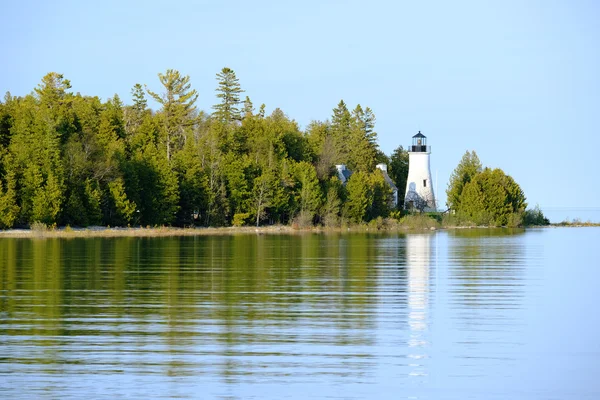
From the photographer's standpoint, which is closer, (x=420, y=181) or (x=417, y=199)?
(x=420, y=181)

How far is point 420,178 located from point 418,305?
76.3 meters

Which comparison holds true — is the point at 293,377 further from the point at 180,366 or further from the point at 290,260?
the point at 290,260

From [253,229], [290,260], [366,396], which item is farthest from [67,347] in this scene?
[253,229]

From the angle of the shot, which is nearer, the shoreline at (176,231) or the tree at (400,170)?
the shoreline at (176,231)

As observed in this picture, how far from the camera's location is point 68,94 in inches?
3364

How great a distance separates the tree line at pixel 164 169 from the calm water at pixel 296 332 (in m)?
32.6

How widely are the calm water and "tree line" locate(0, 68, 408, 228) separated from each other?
32632 millimetres

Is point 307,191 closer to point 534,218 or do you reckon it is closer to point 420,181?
point 420,181

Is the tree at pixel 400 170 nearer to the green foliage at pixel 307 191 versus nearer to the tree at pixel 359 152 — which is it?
the tree at pixel 359 152

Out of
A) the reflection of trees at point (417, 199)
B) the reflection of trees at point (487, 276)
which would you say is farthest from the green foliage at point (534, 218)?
the reflection of trees at point (487, 276)

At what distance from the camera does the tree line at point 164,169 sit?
212ft

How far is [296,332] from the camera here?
685 inches

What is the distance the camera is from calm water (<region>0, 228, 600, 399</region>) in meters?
13.1

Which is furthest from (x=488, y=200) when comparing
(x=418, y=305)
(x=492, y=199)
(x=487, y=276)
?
(x=418, y=305)
